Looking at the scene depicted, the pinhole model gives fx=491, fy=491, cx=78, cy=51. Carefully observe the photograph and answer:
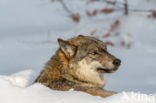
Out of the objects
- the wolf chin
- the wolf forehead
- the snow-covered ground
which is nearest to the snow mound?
the wolf chin

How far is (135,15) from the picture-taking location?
1532 cm

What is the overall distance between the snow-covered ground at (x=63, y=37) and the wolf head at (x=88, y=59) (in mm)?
3328

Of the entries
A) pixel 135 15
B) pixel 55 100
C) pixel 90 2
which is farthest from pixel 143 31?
pixel 55 100

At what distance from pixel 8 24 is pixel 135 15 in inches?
162

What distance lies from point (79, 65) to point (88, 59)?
7.7 inches

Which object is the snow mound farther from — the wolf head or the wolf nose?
the wolf nose

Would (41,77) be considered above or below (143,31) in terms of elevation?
below

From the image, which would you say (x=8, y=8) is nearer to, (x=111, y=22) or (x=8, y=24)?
(x=8, y=24)

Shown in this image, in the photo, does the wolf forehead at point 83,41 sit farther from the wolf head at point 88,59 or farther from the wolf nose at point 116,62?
the wolf nose at point 116,62

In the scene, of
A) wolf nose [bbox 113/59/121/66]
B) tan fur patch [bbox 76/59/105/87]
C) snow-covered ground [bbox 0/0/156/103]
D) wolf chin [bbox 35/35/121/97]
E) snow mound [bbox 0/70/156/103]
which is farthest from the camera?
snow-covered ground [bbox 0/0/156/103]

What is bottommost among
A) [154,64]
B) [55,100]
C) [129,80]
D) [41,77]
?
[55,100]

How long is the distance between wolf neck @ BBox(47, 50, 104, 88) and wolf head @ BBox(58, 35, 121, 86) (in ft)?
0.12

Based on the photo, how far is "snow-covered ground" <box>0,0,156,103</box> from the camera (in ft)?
38.1

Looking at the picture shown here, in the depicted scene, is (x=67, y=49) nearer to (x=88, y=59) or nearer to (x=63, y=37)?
(x=88, y=59)
